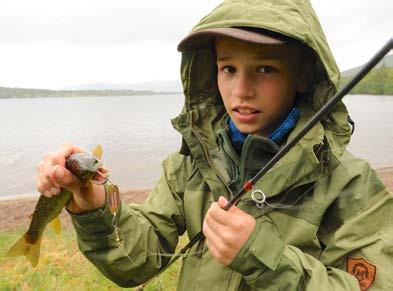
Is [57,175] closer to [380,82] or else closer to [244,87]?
[244,87]

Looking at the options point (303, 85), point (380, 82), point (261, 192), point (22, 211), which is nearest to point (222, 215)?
point (261, 192)

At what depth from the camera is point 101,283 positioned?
6090 millimetres

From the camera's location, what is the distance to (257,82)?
104 inches

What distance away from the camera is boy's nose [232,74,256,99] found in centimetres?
262

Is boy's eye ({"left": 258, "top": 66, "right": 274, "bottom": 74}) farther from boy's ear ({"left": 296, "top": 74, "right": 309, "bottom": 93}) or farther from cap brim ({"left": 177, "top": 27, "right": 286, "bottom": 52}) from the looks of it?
boy's ear ({"left": 296, "top": 74, "right": 309, "bottom": 93})

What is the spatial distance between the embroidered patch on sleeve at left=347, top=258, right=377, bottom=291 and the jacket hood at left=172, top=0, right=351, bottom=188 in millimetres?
630

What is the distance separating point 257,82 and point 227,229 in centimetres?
101

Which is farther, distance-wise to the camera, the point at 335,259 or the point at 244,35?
the point at 244,35

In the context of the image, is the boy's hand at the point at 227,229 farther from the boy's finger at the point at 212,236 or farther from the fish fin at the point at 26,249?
the fish fin at the point at 26,249

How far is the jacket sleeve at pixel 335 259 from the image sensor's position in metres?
2.15

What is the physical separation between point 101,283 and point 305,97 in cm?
442

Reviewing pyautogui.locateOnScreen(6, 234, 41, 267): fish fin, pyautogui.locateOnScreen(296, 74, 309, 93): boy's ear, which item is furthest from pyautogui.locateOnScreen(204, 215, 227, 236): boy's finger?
pyautogui.locateOnScreen(6, 234, 41, 267): fish fin

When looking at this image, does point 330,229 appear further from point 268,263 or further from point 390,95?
point 390,95

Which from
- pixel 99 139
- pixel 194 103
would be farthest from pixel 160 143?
pixel 194 103
